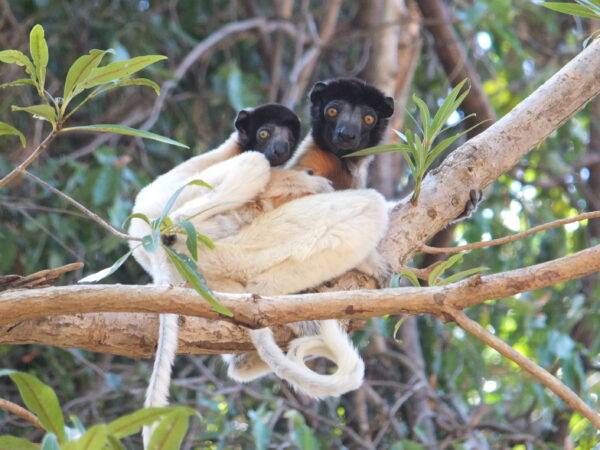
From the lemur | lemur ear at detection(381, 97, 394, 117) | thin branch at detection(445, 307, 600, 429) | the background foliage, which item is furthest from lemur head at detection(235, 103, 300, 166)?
thin branch at detection(445, 307, 600, 429)

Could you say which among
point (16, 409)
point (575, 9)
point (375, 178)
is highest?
point (575, 9)

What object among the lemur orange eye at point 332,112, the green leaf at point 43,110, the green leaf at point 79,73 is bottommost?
the lemur orange eye at point 332,112

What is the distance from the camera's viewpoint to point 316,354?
4086 mm

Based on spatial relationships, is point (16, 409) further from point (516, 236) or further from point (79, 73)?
point (516, 236)

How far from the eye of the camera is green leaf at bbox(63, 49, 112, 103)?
114 inches

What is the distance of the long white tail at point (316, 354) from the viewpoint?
381 cm

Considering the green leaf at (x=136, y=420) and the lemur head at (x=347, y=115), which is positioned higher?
the lemur head at (x=347, y=115)

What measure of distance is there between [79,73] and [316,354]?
73.0 inches

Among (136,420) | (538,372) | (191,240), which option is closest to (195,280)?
(191,240)

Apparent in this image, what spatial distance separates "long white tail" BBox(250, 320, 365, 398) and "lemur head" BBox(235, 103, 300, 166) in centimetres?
133

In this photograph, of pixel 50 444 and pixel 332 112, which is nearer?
pixel 50 444

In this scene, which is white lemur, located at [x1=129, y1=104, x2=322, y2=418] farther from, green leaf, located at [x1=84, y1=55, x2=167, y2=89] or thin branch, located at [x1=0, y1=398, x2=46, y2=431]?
green leaf, located at [x1=84, y1=55, x2=167, y2=89]

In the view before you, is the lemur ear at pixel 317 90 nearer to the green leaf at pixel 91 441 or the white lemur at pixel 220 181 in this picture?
the white lemur at pixel 220 181

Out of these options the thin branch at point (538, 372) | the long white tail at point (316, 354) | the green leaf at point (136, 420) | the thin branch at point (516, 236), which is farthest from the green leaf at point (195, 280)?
the thin branch at point (516, 236)
